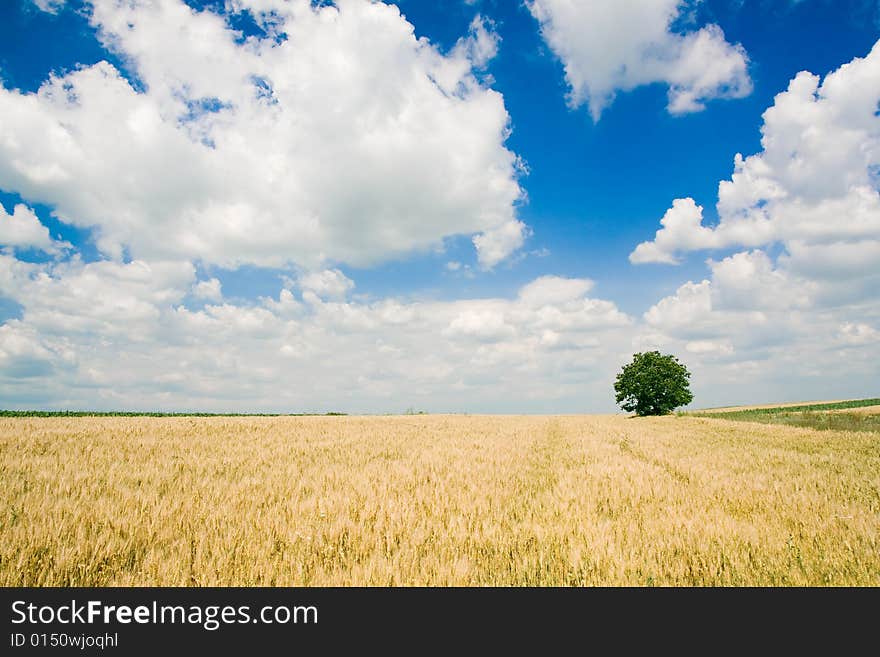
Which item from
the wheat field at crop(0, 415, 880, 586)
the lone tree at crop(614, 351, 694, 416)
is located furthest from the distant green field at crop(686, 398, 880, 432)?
the wheat field at crop(0, 415, 880, 586)

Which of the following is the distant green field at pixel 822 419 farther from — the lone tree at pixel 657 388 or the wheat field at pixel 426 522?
the wheat field at pixel 426 522

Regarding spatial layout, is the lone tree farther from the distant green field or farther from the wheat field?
the wheat field

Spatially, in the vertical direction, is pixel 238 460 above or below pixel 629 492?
above

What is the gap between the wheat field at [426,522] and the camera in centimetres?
461

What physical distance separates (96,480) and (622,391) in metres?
71.8

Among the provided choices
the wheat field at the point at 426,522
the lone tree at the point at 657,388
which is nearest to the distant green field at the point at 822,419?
the lone tree at the point at 657,388

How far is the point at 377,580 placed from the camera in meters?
4.38

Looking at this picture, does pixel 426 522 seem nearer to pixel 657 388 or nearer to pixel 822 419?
pixel 822 419

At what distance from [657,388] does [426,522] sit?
70.1 meters

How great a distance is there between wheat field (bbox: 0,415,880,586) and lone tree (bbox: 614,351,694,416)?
58.9 m

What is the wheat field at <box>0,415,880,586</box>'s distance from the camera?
4609 mm
